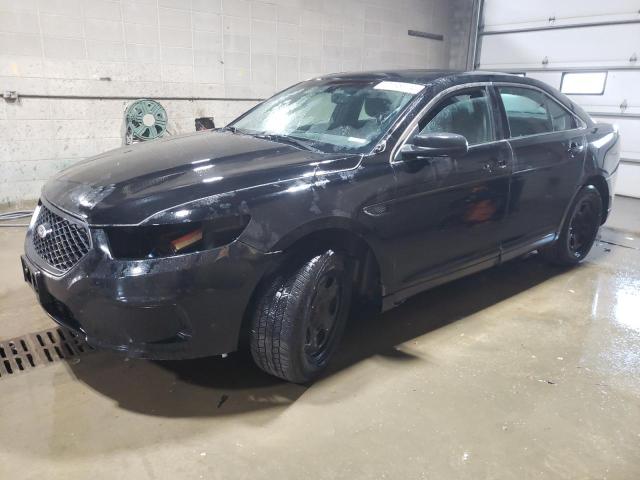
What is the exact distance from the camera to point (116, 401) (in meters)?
2.14

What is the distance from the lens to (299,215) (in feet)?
6.70

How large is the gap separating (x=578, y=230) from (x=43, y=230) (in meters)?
3.66

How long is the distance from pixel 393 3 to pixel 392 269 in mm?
6274

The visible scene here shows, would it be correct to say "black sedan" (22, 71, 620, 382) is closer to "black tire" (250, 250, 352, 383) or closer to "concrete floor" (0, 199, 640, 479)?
"black tire" (250, 250, 352, 383)

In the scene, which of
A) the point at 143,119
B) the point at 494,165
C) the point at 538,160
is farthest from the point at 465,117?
the point at 143,119

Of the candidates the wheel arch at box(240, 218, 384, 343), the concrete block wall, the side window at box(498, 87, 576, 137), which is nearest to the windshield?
the wheel arch at box(240, 218, 384, 343)

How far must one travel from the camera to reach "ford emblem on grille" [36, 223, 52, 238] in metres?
2.14

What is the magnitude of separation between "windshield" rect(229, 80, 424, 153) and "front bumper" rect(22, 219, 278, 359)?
0.82 metres

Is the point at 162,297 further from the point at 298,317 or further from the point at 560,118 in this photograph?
the point at 560,118

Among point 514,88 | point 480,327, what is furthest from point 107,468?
point 514,88

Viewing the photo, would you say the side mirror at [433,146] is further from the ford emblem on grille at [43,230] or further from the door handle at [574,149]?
the ford emblem on grille at [43,230]

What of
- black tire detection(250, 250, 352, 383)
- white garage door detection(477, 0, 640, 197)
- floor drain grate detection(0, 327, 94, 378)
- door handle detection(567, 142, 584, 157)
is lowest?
floor drain grate detection(0, 327, 94, 378)

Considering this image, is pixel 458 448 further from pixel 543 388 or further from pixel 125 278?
pixel 125 278

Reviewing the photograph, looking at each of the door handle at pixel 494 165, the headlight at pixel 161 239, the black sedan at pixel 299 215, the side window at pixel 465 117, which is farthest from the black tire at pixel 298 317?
the door handle at pixel 494 165
